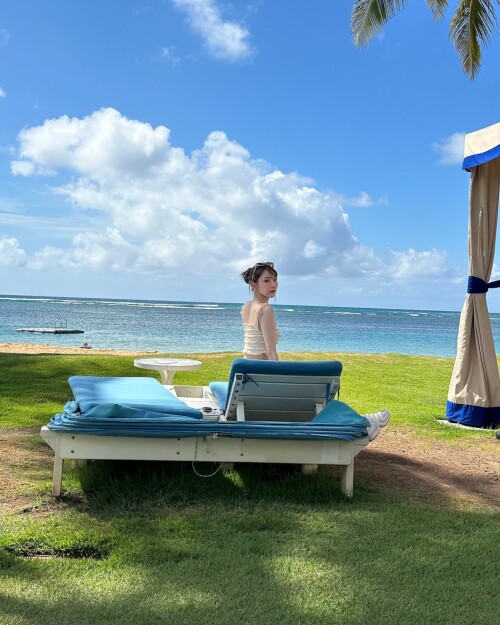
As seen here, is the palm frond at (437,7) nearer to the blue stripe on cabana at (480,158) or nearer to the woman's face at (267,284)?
the blue stripe on cabana at (480,158)

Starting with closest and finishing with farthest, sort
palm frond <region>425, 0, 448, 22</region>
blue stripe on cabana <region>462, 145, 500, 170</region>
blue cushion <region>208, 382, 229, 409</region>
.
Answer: blue cushion <region>208, 382, 229, 409</region>, blue stripe on cabana <region>462, 145, 500, 170</region>, palm frond <region>425, 0, 448, 22</region>

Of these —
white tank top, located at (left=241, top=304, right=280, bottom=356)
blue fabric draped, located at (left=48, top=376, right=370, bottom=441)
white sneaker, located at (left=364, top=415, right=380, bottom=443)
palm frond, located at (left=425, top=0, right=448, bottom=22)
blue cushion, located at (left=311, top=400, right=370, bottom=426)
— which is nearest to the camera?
blue fabric draped, located at (left=48, top=376, right=370, bottom=441)

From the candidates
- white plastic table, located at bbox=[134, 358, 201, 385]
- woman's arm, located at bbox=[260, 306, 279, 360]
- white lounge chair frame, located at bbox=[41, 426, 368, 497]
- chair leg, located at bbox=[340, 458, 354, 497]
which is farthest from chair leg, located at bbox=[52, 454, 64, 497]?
white plastic table, located at bbox=[134, 358, 201, 385]

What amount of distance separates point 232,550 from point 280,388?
56.6 inches

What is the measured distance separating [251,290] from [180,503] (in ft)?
5.90

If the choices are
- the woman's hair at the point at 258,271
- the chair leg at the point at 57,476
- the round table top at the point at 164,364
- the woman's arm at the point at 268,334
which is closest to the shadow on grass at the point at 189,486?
the chair leg at the point at 57,476

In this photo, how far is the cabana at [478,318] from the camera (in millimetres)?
6934

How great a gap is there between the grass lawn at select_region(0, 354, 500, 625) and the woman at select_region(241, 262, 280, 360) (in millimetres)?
877

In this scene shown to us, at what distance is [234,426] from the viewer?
3920 mm

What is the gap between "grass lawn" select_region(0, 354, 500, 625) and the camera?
2.54m

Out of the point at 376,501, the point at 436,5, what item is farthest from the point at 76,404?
the point at 436,5

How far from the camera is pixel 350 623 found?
2471 mm

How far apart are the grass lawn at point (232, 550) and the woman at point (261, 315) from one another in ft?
2.88

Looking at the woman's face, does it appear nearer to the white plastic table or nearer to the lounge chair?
the lounge chair
